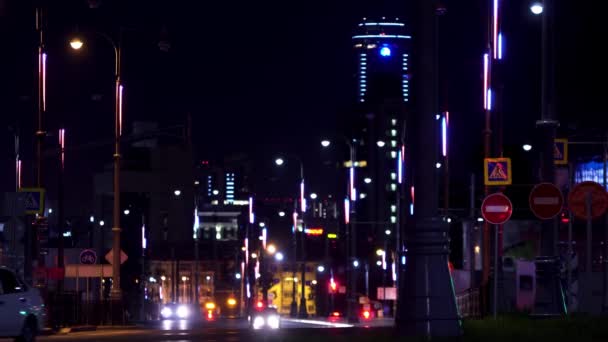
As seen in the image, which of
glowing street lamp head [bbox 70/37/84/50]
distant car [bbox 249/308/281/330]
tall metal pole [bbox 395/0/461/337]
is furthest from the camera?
distant car [bbox 249/308/281/330]

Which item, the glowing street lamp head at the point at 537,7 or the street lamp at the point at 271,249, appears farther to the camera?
the street lamp at the point at 271,249

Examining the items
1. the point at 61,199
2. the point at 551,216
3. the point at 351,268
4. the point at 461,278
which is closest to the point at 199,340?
the point at 551,216

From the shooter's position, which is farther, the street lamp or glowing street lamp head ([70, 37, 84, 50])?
the street lamp

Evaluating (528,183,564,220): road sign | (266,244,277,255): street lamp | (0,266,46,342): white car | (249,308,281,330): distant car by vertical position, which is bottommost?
(249,308,281,330): distant car

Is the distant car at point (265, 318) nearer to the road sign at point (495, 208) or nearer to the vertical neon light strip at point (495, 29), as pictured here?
the vertical neon light strip at point (495, 29)

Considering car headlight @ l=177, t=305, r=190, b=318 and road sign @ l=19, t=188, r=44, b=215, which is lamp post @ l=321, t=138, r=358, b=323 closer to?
car headlight @ l=177, t=305, r=190, b=318

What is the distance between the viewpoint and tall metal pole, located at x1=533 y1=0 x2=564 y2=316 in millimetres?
27766

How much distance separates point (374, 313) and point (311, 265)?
77.5 metres

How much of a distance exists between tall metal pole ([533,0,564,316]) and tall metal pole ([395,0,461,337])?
9639 millimetres

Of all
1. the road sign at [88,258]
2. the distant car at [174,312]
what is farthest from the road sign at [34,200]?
the distant car at [174,312]

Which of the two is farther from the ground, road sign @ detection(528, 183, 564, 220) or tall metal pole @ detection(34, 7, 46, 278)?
tall metal pole @ detection(34, 7, 46, 278)

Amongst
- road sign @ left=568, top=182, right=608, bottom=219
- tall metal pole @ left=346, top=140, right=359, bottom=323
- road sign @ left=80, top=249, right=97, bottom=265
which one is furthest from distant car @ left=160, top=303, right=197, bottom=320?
road sign @ left=568, top=182, right=608, bottom=219

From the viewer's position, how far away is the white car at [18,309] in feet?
80.4

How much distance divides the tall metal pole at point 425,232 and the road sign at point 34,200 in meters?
20.9
